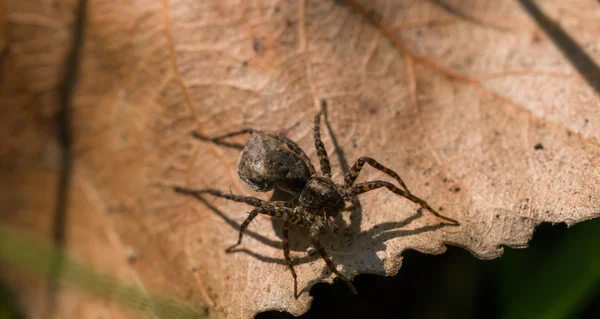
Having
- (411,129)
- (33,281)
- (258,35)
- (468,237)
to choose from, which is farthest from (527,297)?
(33,281)

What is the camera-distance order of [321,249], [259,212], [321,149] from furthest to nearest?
[321,149]
[259,212]
[321,249]

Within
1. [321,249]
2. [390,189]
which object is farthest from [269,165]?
[390,189]

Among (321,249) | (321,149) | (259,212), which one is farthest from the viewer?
(321,149)

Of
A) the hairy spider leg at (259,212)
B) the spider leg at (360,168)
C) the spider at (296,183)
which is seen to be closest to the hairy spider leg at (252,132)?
the spider at (296,183)

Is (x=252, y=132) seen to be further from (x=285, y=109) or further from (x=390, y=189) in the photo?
(x=390, y=189)

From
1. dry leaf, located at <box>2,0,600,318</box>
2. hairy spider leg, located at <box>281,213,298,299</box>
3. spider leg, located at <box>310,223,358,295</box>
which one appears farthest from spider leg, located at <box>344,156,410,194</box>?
hairy spider leg, located at <box>281,213,298,299</box>

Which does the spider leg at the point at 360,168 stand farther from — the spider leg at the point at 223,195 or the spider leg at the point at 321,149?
the spider leg at the point at 223,195
